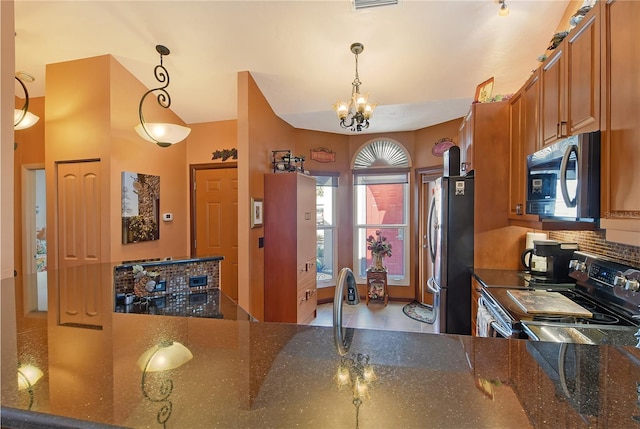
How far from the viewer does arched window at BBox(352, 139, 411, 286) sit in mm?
4797

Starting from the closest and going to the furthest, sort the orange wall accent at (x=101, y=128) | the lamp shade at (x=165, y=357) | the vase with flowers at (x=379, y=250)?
the lamp shade at (x=165, y=357)
the orange wall accent at (x=101, y=128)
the vase with flowers at (x=379, y=250)

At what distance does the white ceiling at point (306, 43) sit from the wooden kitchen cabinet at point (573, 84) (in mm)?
979

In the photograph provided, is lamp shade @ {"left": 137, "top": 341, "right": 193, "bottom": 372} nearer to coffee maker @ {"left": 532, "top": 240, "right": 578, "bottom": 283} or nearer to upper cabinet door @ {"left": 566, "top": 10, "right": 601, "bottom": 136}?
upper cabinet door @ {"left": 566, "top": 10, "right": 601, "bottom": 136}

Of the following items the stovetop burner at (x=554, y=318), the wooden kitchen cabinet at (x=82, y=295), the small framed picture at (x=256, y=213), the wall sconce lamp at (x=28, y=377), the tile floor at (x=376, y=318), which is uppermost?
the small framed picture at (x=256, y=213)

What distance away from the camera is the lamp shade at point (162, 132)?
2.93 meters

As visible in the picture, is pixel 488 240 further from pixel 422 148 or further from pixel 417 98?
pixel 422 148

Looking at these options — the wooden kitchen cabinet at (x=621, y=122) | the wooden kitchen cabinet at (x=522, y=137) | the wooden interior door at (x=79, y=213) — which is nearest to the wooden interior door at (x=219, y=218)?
the wooden interior door at (x=79, y=213)

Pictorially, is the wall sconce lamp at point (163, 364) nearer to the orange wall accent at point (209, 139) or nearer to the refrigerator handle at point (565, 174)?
the refrigerator handle at point (565, 174)

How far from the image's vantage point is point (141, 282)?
1.89 m

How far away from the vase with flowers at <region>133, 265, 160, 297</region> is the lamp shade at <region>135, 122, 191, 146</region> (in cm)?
153

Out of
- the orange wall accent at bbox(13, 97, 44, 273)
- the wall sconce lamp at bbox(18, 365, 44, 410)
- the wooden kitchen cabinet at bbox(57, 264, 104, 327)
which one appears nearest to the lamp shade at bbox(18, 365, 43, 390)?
the wall sconce lamp at bbox(18, 365, 44, 410)

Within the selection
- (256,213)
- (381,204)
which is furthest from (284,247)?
(381,204)

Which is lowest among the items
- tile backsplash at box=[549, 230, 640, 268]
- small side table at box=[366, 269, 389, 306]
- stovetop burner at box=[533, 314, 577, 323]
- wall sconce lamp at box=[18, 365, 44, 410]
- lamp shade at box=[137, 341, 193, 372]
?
small side table at box=[366, 269, 389, 306]

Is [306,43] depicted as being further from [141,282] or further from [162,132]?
[141,282]
